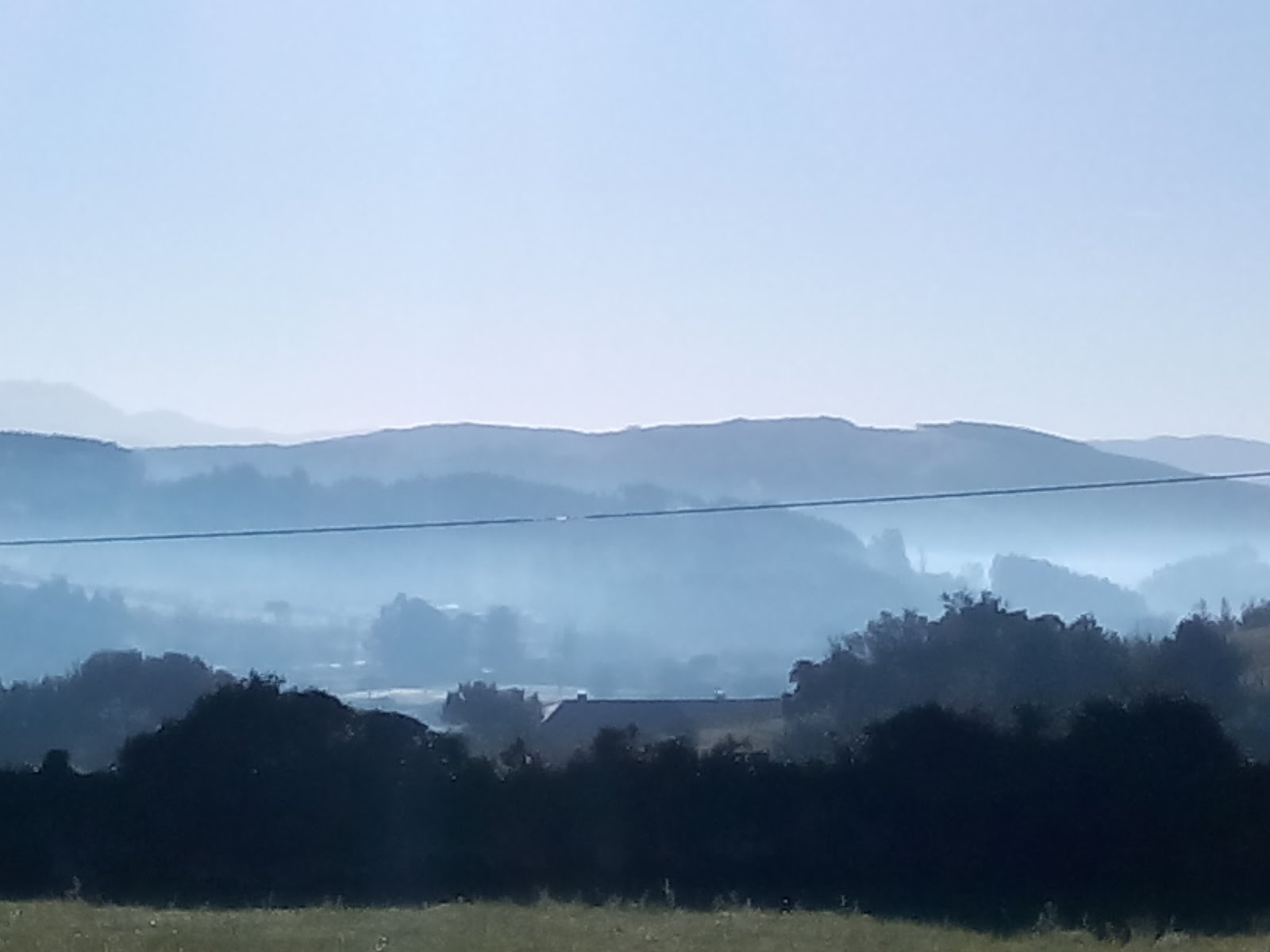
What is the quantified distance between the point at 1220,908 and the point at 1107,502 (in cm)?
719

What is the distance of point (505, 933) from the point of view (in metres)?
12.1

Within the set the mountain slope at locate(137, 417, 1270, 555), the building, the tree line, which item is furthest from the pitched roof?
A: the mountain slope at locate(137, 417, 1270, 555)

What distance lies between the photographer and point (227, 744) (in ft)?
59.8

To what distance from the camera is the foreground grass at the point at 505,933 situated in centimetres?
1144

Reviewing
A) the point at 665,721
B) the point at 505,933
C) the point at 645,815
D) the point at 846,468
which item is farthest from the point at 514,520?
the point at 505,933

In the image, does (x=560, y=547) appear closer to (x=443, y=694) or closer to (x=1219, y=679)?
(x=443, y=694)

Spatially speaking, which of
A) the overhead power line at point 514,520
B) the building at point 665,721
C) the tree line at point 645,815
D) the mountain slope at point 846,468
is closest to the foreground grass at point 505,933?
the tree line at point 645,815

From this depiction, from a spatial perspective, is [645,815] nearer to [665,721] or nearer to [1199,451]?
[665,721]

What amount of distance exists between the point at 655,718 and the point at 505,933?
23.9 ft

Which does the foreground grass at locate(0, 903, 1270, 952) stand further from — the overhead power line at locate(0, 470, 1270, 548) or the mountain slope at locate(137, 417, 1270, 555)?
the mountain slope at locate(137, 417, 1270, 555)

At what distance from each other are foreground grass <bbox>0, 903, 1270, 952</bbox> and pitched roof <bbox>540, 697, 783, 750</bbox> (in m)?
4.24

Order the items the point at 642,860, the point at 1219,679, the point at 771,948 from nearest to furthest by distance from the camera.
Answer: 1. the point at 771,948
2. the point at 642,860
3. the point at 1219,679

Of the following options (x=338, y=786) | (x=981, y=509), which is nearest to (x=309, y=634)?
(x=338, y=786)

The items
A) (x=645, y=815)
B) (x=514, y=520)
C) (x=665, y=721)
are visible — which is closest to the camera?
(x=645, y=815)
